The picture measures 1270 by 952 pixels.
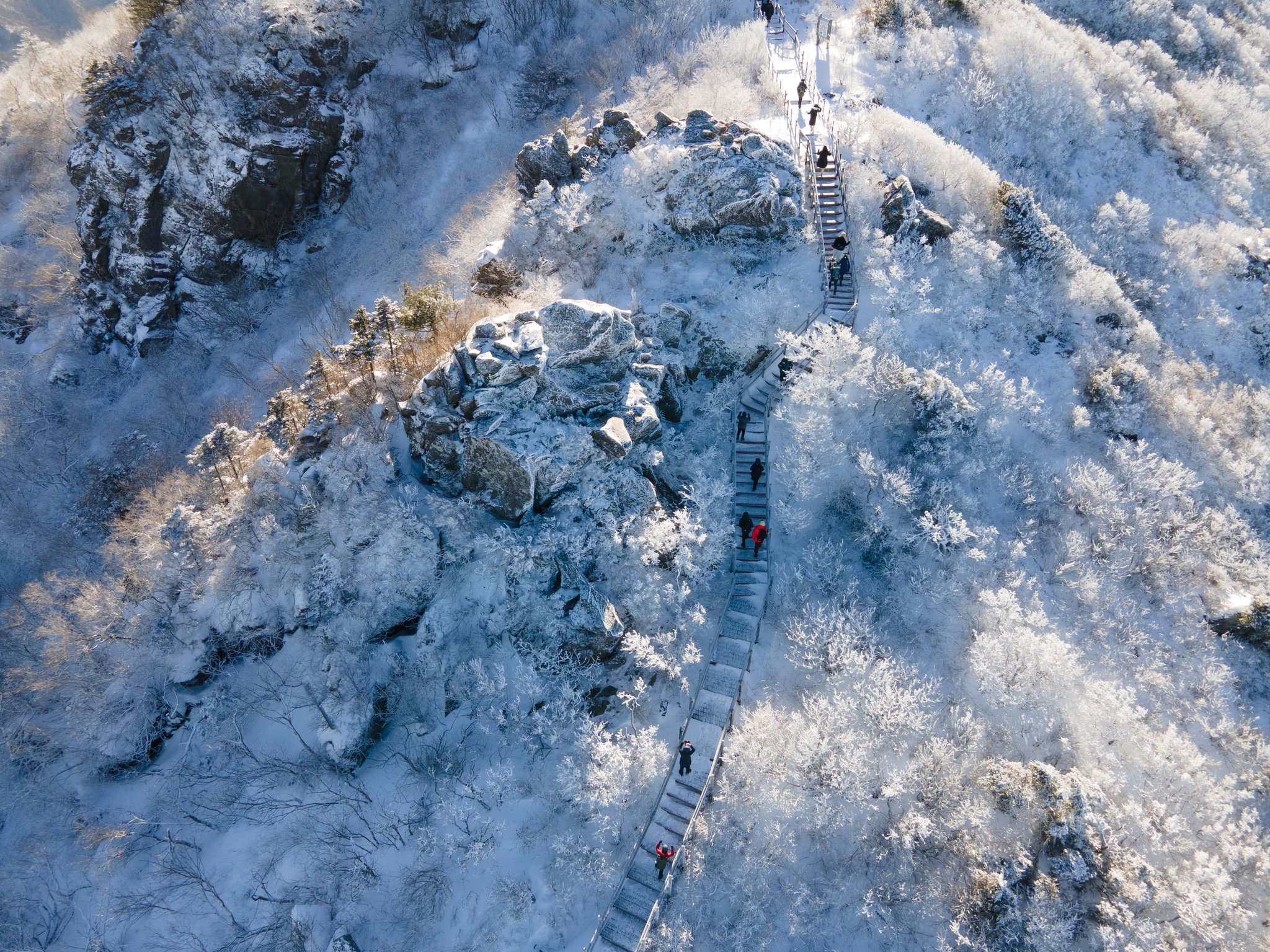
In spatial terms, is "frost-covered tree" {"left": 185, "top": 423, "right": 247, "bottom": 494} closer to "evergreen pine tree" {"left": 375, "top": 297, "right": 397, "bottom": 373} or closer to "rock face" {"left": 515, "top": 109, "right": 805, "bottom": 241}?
"evergreen pine tree" {"left": 375, "top": 297, "right": 397, "bottom": 373}

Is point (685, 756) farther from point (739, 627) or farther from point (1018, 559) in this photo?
point (1018, 559)

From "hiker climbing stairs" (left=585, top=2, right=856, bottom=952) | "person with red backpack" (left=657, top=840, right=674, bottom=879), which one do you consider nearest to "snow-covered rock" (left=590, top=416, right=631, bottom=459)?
"hiker climbing stairs" (left=585, top=2, right=856, bottom=952)

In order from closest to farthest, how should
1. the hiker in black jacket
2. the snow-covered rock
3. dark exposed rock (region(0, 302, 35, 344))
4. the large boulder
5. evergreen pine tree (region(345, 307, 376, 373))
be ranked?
1. the hiker in black jacket
2. the snow-covered rock
3. evergreen pine tree (region(345, 307, 376, 373))
4. the large boulder
5. dark exposed rock (region(0, 302, 35, 344))

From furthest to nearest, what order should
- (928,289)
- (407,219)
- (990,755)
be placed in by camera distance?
(407,219), (928,289), (990,755)

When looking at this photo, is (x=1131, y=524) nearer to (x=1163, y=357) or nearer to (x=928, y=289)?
(x=1163, y=357)

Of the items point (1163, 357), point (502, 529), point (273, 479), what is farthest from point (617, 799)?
point (1163, 357)

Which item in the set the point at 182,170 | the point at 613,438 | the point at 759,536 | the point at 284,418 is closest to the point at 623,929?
the point at 759,536

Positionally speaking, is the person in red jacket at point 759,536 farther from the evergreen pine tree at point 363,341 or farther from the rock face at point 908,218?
the evergreen pine tree at point 363,341
